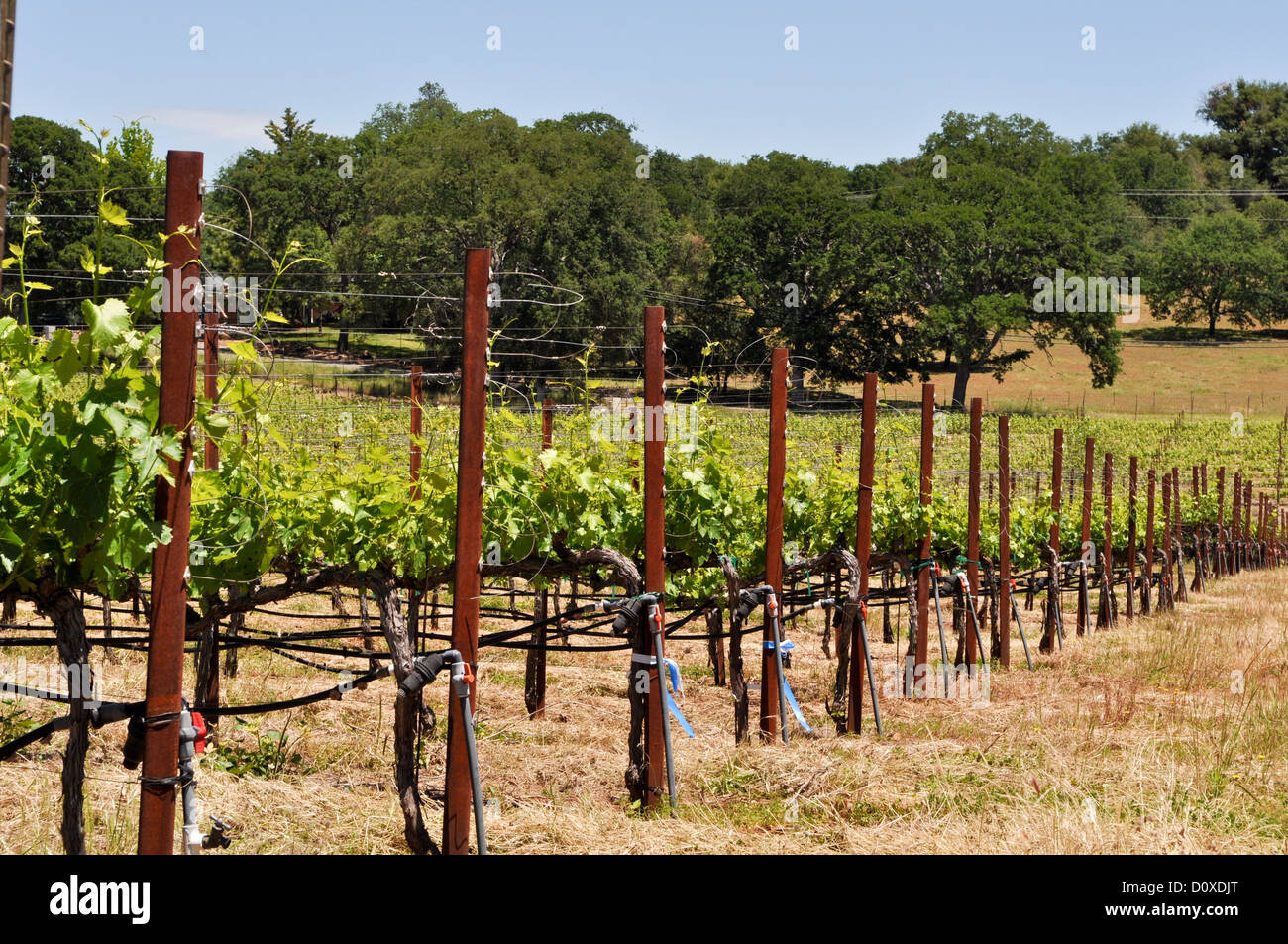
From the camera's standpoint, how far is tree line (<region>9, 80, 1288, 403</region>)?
37219 mm

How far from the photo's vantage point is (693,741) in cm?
681

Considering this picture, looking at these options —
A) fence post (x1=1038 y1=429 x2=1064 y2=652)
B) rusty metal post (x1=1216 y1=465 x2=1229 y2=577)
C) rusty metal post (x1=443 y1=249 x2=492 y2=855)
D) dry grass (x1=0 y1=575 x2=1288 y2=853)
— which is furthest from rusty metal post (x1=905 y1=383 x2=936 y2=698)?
rusty metal post (x1=1216 y1=465 x2=1229 y2=577)

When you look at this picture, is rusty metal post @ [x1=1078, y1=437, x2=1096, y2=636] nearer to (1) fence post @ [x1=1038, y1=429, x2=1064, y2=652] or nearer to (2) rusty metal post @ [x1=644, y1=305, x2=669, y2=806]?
(1) fence post @ [x1=1038, y1=429, x2=1064, y2=652]

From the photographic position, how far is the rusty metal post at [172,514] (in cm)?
308

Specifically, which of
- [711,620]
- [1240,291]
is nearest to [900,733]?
[711,620]

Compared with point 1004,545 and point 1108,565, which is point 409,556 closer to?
point 1004,545

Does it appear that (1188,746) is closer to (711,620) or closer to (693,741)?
(693,741)

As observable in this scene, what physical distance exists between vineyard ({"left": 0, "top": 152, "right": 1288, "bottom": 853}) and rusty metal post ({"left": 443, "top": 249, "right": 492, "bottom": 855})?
0.03 ft

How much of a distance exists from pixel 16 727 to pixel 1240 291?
76824mm

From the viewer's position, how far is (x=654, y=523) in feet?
18.3

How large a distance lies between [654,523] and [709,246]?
4921 centimetres

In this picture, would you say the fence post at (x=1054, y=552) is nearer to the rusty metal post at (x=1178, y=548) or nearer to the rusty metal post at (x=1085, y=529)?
the rusty metal post at (x=1085, y=529)

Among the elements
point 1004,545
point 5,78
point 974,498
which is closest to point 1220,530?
point 1004,545

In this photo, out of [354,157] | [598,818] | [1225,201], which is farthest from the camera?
[1225,201]
